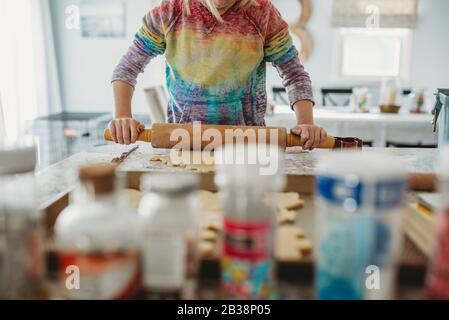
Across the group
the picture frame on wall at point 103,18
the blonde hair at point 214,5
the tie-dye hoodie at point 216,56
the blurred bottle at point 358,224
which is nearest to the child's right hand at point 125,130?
the tie-dye hoodie at point 216,56

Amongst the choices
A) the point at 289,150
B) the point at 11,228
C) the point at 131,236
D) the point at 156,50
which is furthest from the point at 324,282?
the point at 156,50

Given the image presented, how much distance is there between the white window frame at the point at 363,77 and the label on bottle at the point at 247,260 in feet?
14.9

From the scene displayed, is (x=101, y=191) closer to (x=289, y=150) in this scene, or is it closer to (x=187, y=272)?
(x=187, y=272)

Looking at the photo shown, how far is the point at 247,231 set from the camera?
0.49 m

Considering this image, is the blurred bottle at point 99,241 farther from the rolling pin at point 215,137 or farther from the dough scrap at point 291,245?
the rolling pin at point 215,137

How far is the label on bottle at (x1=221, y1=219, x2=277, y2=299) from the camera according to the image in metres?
0.50

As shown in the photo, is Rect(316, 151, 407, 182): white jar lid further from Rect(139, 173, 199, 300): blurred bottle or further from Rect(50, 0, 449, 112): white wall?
Rect(50, 0, 449, 112): white wall

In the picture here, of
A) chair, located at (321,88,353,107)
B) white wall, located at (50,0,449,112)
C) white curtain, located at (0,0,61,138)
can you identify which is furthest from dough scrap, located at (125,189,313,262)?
white wall, located at (50,0,449,112)

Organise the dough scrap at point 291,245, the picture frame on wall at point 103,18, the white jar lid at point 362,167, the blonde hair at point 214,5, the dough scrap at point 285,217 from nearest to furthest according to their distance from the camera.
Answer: the white jar lid at point 362,167 → the dough scrap at point 291,245 → the dough scrap at point 285,217 → the blonde hair at point 214,5 → the picture frame on wall at point 103,18

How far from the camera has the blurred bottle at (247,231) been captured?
19.4 inches

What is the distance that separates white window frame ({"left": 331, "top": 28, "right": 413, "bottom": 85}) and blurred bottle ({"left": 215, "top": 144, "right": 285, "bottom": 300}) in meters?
4.52

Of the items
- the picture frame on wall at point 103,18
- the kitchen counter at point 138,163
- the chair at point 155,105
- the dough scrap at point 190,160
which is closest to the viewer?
the kitchen counter at point 138,163

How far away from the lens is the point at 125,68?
4.70 ft
